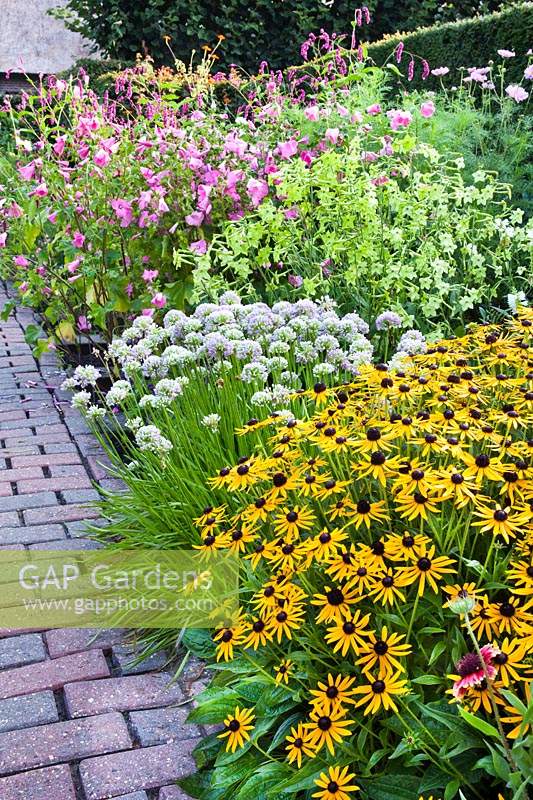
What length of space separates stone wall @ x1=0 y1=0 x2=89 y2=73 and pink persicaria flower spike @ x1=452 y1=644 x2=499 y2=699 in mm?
18374

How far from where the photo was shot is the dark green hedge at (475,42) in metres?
7.72

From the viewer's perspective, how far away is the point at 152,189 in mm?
4188

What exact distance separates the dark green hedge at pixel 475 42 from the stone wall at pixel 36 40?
9.91m

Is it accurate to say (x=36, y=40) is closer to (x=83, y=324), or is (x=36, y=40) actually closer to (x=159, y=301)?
(x=83, y=324)

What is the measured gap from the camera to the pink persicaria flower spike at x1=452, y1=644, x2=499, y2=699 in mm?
1260

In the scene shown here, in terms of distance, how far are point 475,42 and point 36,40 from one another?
39.7 ft

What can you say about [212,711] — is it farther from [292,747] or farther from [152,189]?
[152,189]

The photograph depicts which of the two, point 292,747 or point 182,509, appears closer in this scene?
point 292,747

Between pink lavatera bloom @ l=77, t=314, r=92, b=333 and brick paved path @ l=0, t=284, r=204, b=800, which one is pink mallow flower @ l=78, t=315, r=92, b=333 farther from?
brick paved path @ l=0, t=284, r=204, b=800

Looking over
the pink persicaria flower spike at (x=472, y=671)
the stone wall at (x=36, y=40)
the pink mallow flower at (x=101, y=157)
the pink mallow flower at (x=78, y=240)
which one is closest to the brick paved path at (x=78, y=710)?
the pink persicaria flower spike at (x=472, y=671)

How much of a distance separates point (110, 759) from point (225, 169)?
3108 millimetres

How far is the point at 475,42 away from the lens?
855cm

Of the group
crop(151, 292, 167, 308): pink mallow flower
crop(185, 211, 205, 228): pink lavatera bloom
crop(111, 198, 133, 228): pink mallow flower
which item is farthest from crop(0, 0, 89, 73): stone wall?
crop(151, 292, 167, 308): pink mallow flower

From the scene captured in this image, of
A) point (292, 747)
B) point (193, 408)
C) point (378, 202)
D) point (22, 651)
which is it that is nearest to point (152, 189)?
point (378, 202)
